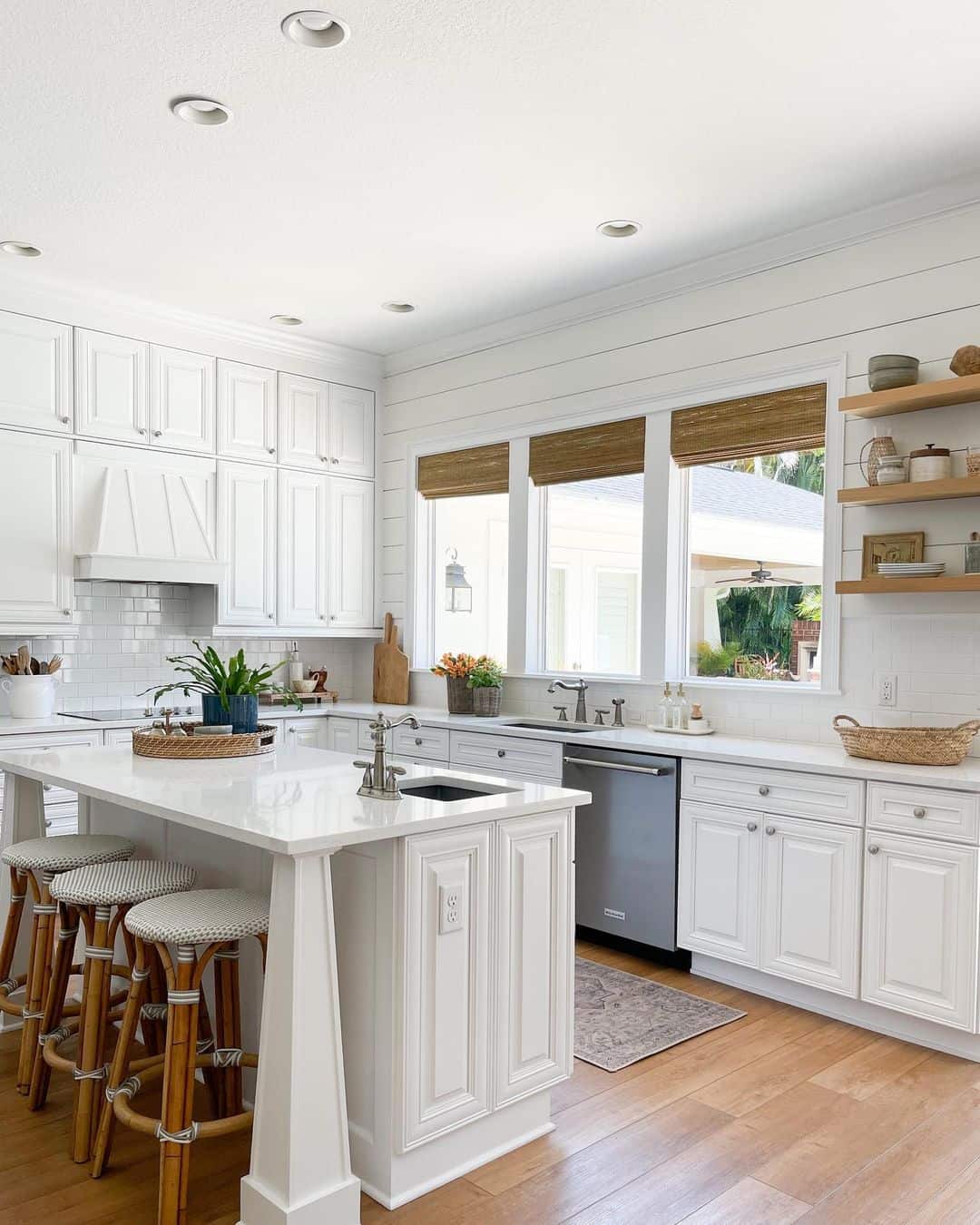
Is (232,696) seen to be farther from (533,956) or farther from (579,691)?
(579,691)

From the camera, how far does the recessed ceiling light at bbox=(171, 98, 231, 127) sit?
10.4 ft

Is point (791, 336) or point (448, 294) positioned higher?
point (448, 294)

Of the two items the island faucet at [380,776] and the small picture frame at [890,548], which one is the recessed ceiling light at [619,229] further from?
the island faucet at [380,776]

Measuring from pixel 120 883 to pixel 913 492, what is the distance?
286 cm

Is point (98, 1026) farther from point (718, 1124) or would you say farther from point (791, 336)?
point (791, 336)

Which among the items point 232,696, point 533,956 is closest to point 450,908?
point 533,956

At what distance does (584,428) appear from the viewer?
16.7ft

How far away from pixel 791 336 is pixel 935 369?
0.65m

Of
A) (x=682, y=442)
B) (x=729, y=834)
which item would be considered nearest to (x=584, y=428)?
(x=682, y=442)

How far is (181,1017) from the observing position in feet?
7.55

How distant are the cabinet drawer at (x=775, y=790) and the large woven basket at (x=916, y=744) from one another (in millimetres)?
172

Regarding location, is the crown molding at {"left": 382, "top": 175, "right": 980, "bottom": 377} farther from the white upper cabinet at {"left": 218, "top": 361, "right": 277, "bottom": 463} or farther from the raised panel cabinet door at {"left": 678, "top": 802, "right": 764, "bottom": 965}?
the raised panel cabinet door at {"left": 678, "top": 802, "right": 764, "bottom": 965}

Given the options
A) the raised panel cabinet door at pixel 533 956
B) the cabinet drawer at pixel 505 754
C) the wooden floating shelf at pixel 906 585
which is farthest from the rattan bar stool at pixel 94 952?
the wooden floating shelf at pixel 906 585

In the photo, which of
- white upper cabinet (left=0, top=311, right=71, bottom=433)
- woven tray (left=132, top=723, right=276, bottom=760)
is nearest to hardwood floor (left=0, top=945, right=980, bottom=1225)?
woven tray (left=132, top=723, right=276, bottom=760)
